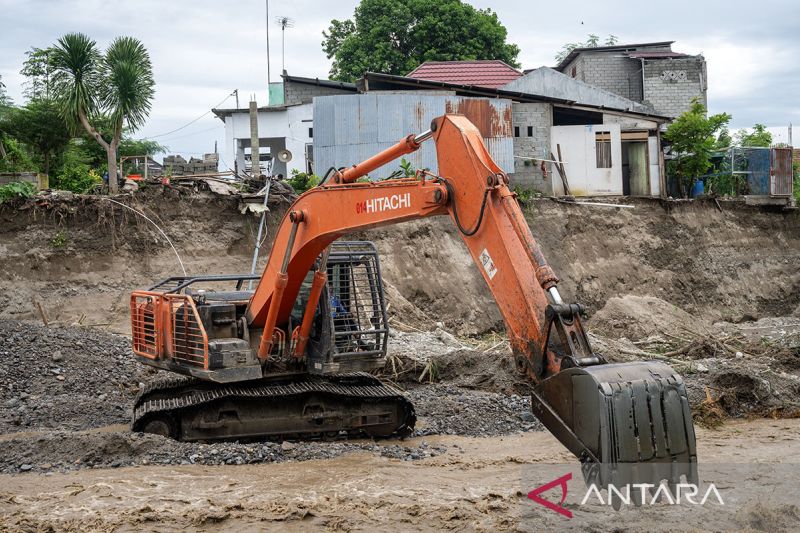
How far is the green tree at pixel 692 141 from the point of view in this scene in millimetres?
27375

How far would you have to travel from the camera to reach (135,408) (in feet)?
33.7

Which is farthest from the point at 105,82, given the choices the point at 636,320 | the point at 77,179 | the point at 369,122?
the point at 636,320

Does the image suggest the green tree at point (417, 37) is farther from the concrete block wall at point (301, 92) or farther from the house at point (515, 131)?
the house at point (515, 131)

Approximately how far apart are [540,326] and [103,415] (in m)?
8.08

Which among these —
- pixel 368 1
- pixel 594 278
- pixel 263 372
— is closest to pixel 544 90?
pixel 594 278

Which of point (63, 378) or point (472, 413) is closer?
point (472, 413)

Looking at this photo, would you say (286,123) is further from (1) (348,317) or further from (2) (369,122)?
(1) (348,317)

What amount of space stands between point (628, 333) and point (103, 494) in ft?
44.0

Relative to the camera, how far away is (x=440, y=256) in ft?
75.4

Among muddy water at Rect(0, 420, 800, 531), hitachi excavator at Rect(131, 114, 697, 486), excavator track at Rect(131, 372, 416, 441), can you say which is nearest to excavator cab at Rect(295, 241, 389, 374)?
hitachi excavator at Rect(131, 114, 697, 486)

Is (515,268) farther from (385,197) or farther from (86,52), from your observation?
(86,52)

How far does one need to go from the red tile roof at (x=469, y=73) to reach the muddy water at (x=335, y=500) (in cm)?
2415

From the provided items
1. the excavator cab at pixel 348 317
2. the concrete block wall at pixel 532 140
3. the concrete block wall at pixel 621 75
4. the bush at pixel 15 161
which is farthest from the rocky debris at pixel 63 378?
the concrete block wall at pixel 621 75

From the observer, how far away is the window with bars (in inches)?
1047
